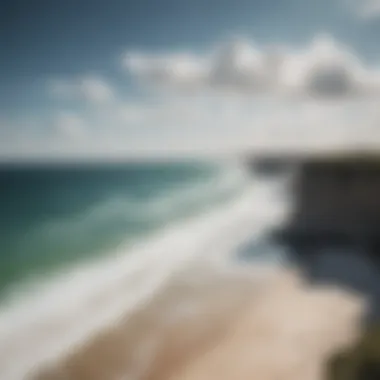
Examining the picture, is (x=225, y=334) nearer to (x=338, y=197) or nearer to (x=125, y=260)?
(x=125, y=260)

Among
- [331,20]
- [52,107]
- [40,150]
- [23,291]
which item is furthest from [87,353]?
[331,20]

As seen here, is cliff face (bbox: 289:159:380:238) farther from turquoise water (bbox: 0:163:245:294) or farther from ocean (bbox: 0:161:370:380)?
turquoise water (bbox: 0:163:245:294)

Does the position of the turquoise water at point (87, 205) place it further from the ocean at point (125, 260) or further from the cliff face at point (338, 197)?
the cliff face at point (338, 197)

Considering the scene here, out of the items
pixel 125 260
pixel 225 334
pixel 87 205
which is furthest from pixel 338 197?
pixel 87 205

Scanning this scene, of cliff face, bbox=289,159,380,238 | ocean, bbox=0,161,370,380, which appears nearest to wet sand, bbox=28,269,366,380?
ocean, bbox=0,161,370,380

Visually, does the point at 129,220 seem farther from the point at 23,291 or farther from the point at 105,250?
the point at 23,291

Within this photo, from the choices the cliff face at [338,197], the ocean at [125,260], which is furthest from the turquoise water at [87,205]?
the cliff face at [338,197]
